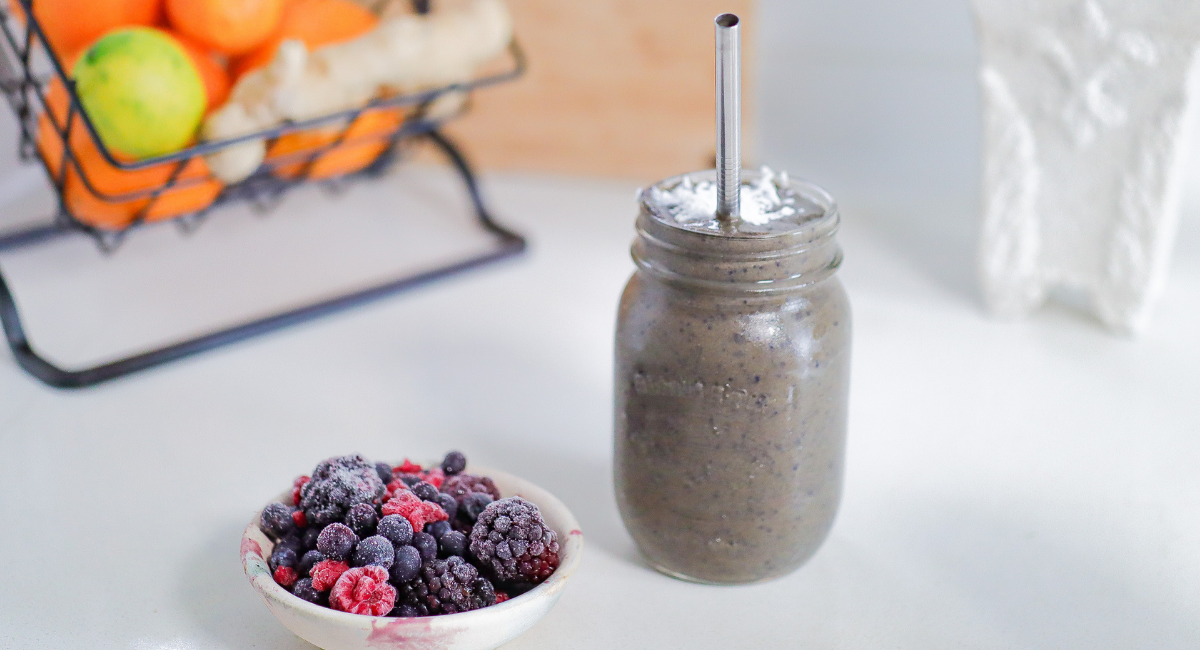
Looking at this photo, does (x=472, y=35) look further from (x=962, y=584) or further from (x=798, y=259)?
(x=962, y=584)

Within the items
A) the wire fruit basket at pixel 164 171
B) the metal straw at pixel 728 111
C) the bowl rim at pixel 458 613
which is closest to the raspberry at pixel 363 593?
the bowl rim at pixel 458 613

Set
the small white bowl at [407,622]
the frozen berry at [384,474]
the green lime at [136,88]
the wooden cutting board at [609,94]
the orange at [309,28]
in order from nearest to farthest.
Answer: the small white bowl at [407,622], the frozen berry at [384,474], the green lime at [136,88], the orange at [309,28], the wooden cutting board at [609,94]

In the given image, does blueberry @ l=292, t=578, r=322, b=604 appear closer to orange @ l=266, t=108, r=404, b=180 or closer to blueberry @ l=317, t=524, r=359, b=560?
blueberry @ l=317, t=524, r=359, b=560

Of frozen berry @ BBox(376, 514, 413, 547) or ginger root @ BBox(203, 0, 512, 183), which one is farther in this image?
ginger root @ BBox(203, 0, 512, 183)

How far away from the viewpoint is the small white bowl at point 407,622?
0.53 meters

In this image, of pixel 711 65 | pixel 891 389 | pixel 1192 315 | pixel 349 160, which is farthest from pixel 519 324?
pixel 1192 315

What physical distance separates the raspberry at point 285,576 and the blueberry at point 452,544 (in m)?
0.08

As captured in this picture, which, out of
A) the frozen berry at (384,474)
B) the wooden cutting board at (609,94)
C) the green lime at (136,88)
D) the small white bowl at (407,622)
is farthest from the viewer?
the wooden cutting board at (609,94)

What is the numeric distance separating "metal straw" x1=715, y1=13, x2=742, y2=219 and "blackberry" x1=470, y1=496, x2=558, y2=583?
0.19 metres

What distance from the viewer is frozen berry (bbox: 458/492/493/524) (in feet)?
1.99

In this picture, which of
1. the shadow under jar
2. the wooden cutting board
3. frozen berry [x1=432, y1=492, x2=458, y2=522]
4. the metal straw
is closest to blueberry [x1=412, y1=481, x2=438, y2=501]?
frozen berry [x1=432, y1=492, x2=458, y2=522]

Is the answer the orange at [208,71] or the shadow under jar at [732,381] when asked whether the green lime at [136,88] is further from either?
the shadow under jar at [732,381]

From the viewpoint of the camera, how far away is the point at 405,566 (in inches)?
21.6

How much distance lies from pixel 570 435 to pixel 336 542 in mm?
293
